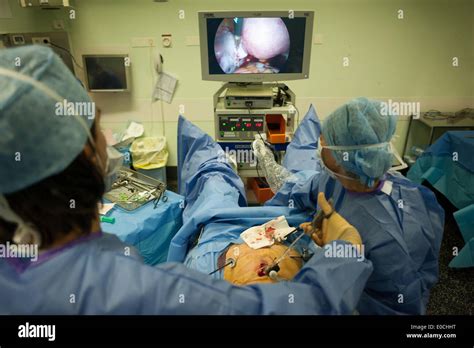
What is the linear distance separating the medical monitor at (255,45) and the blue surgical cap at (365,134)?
2.82ft

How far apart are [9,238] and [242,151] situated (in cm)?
133

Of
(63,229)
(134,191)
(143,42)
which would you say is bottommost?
(134,191)

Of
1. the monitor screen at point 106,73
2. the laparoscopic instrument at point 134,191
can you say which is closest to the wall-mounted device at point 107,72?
the monitor screen at point 106,73

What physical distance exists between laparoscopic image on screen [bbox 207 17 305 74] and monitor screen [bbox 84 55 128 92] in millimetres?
1125

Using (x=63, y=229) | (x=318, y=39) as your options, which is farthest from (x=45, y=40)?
(x=63, y=229)

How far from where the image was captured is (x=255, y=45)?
1.70m

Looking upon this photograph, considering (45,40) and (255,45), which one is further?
(45,40)

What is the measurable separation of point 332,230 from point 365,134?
0.30 metres

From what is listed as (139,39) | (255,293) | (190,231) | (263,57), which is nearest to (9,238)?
(255,293)

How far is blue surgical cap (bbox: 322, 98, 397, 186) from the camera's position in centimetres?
91

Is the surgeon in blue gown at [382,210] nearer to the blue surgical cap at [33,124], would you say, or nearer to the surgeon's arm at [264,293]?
the surgeon's arm at [264,293]

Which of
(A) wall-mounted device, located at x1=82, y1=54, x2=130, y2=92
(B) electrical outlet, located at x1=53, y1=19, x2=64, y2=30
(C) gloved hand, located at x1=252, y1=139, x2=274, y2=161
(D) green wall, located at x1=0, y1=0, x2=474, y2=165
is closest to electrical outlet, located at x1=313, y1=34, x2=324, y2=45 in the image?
(D) green wall, located at x1=0, y1=0, x2=474, y2=165

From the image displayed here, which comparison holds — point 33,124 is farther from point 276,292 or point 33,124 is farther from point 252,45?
point 252,45

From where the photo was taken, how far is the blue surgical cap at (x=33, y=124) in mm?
493
